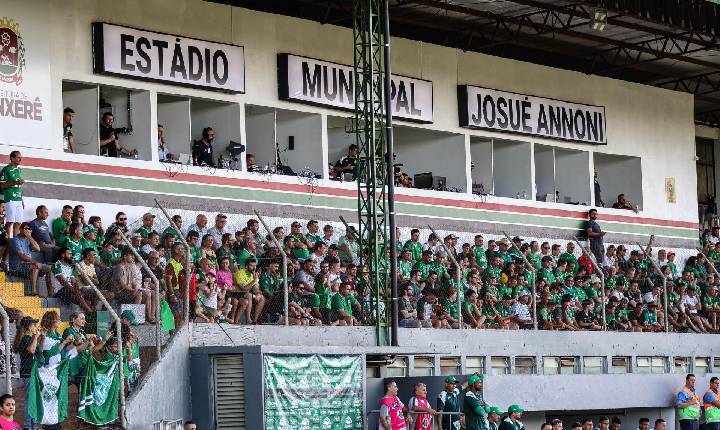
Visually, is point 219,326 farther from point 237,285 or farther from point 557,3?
point 557,3

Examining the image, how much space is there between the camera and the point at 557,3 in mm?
29641

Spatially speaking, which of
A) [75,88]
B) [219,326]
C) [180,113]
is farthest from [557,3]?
[219,326]

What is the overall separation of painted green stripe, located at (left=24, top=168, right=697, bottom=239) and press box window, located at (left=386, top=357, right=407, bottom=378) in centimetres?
490

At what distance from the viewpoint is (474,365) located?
83.3 ft

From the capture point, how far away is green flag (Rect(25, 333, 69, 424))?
16656 millimetres

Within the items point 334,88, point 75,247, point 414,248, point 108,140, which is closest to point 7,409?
point 75,247

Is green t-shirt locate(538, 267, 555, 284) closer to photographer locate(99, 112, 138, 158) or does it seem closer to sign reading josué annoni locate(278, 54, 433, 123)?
sign reading josué annoni locate(278, 54, 433, 123)

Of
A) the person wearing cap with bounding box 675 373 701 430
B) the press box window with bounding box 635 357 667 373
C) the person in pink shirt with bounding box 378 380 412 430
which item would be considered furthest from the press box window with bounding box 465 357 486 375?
the press box window with bounding box 635 357 667 373

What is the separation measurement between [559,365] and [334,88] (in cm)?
698

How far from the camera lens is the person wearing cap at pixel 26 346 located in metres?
16.9

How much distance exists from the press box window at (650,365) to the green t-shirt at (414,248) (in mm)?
5258

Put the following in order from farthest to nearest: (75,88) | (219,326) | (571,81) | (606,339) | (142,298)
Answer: (571,81) < (606,339) < (75,88) < (219,326) < (142,298)

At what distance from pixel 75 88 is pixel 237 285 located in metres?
5.53

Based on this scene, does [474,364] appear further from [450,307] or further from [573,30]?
[573,30]
